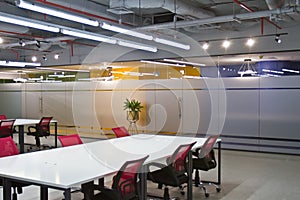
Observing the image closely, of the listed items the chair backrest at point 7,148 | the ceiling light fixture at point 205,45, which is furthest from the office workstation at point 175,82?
the chair backrest at point 7,148

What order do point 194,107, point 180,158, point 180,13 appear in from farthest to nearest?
point 194,107, point 180,13, point 180,158

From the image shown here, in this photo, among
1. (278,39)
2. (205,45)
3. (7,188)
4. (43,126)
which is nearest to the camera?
(7,188)

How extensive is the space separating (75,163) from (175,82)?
6228 mm

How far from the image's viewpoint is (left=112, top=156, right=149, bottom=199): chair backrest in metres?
3.44

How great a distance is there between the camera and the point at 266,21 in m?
8.27

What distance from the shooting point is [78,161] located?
13.3 ft

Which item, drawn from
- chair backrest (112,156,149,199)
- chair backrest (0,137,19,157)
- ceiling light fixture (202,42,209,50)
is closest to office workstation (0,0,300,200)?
ceiling light fixture (202,42,209,50)

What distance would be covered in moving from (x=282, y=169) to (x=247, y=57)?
132 inches

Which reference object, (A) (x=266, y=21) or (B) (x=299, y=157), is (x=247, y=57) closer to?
(A) (x=266, y=21)

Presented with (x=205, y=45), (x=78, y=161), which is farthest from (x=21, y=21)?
(x=205, y=45)

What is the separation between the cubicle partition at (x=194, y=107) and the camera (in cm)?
842

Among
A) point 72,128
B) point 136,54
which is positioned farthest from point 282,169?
point 72,128

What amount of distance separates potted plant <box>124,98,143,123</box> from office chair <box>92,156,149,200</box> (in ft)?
21.7

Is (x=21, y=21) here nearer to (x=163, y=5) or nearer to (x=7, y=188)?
(x=163, y=5)
